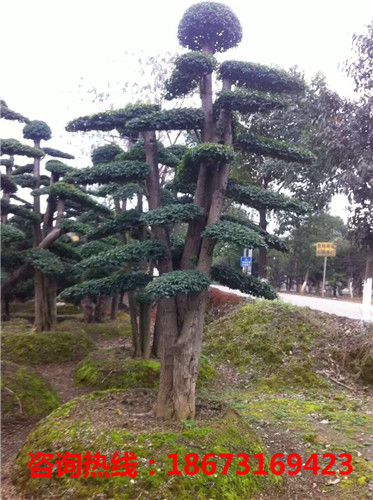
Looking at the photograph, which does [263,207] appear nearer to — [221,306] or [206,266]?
[206,266]

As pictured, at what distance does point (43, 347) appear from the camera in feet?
25.3

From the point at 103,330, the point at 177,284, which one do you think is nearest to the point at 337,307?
the point at 103,330

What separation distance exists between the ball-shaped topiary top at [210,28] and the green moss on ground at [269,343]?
4.41 meters

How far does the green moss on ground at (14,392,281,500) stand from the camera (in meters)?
2.92

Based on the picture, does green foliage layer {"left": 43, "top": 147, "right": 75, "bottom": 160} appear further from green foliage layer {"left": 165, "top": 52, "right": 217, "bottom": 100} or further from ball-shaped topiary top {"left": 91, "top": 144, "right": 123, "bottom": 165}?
green foliage layer {"left": 165, "top": 52, "right": 217, "bottom": 100}

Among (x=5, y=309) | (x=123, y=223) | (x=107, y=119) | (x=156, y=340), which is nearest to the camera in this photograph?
(x=107, y=119)

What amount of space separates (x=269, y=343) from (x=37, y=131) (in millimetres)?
5590

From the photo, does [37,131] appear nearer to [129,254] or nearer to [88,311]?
[88,311]

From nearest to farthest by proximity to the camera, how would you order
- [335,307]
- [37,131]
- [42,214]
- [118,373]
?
[118,373]
[37,131]
[42,214]
[335,307]

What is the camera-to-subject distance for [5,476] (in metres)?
3.51

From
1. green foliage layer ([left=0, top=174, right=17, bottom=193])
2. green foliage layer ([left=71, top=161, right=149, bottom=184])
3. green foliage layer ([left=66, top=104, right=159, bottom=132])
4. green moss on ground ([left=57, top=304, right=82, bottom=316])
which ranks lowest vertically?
A: green moss on ground ([left=57, top=304, right=82, bottom=316])

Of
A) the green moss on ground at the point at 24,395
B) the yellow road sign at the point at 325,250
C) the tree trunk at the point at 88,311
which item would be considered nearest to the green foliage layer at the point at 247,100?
the green moss on ground at the point at 24,395

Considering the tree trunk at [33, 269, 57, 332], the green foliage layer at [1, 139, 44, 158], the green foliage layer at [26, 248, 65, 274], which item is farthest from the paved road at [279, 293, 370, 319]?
the green foliage layer at [1, 139, 44, 158]

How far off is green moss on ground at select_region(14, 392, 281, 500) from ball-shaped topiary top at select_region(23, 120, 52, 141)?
247 inches
